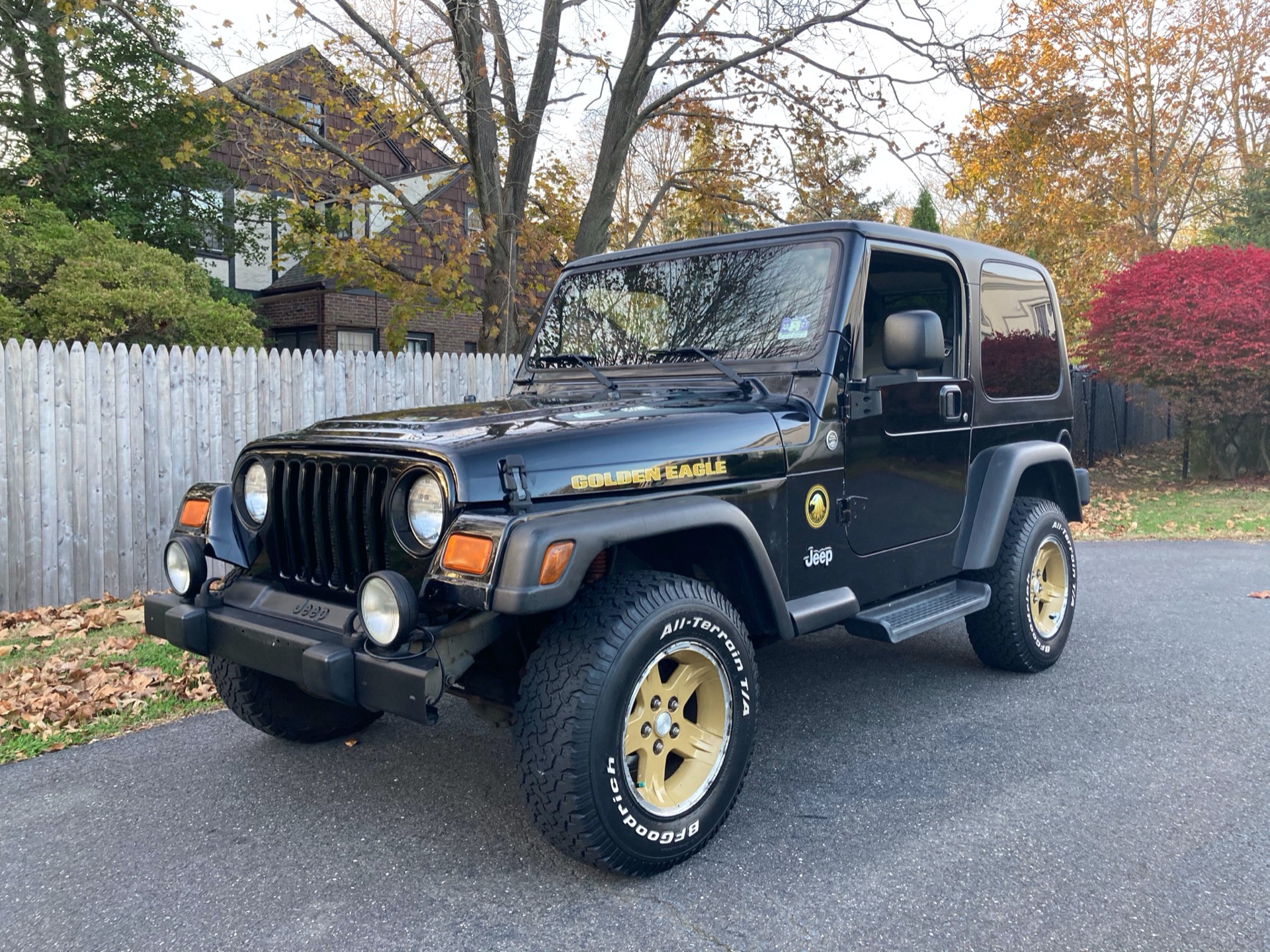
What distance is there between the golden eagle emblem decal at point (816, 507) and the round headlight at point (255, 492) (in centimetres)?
193

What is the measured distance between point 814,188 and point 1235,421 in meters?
7.11

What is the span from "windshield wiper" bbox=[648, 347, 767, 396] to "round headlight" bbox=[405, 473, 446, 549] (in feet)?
4.38

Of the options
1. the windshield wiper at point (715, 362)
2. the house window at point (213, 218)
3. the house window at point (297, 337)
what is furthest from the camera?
the house window at point (297, 337)

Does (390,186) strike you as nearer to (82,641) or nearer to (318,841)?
(82,641)

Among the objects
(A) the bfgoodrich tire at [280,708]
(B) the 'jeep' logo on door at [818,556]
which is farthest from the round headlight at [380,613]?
(B) the 'jeep' logo on door at [818,556]

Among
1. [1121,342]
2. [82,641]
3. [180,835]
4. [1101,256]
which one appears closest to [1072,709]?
[180,835]

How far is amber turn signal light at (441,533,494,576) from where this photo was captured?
257 cm

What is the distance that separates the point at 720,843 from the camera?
3121 mm

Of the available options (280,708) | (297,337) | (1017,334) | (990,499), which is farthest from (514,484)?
(297,337)

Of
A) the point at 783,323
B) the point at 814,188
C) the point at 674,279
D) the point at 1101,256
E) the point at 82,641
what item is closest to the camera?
the point at 783,323

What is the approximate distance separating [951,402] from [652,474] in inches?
73.8

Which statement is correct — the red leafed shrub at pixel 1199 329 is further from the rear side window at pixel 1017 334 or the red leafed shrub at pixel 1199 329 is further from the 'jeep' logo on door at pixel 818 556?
Answer: the 'jeep' logo on door at pixel 818 556

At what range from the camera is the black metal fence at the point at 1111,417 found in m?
16.5

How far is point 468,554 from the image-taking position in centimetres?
261
